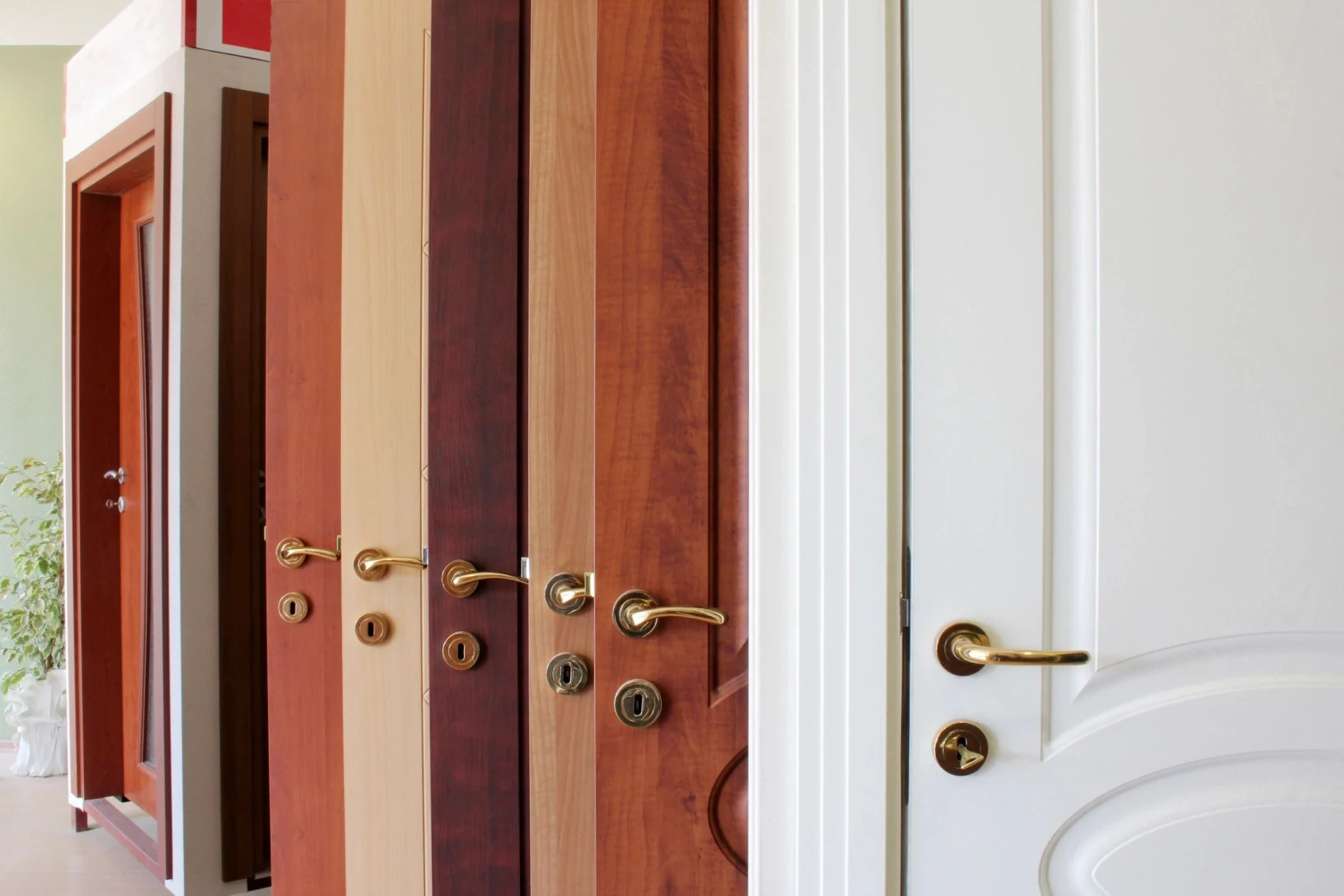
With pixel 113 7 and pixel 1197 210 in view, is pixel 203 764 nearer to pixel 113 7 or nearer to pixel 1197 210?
pixel 1197 210

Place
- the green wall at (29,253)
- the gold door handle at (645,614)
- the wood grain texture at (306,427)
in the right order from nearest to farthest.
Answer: the gold door handle at (645,614)
the wood grain texture at (306,427)
the green wall at (29,253)

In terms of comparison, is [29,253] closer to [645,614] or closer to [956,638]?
[645,614]

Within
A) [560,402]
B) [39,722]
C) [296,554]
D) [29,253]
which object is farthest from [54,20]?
[560,402]

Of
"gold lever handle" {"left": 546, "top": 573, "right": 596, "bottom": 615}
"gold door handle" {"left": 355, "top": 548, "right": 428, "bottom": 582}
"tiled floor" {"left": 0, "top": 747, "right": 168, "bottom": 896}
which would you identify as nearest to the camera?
"gold lever handle" {"left": 546, "top": 573, "right": 596, "bottom": 615}

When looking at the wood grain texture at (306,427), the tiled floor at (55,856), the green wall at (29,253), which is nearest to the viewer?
the wood grain texture at (306,427)

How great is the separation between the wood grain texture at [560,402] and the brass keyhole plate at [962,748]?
1.52 feet

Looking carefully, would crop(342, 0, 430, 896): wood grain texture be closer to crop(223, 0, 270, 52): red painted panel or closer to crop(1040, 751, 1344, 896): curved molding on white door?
crop(1040, 751, 1344, 896): curved molding on white door

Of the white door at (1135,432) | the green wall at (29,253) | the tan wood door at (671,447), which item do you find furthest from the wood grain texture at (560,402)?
the green wall at (29,253)

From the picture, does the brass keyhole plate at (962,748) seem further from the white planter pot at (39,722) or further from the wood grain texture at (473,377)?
the white planter pot at (39,722)

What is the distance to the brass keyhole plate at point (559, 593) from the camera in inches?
45.0

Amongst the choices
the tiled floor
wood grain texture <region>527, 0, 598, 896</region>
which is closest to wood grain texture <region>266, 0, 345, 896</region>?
wood grain texture <region>527, 0, 598, 896</region>

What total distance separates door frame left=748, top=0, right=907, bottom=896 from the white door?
A: 4cm

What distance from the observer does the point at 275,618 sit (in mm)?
1634

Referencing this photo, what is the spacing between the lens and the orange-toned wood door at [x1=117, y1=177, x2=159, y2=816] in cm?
279
